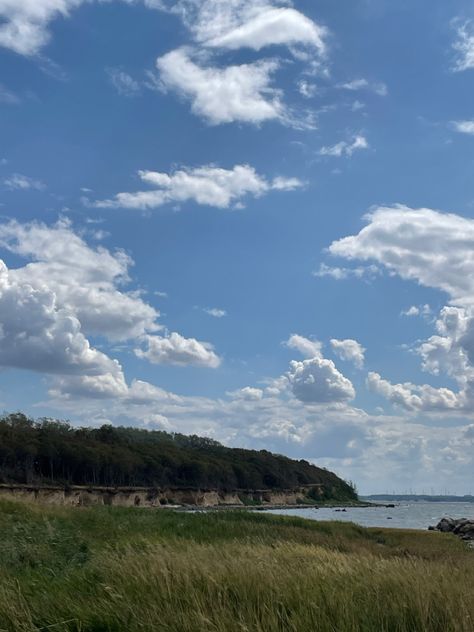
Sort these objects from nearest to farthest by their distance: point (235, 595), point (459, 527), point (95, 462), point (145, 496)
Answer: point (235, 595) → point (459, 527) → point (95, 462) → point (145, 496)

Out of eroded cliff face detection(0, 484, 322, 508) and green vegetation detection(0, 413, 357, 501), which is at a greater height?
green vegetation detection(0, 413, 357, 501)

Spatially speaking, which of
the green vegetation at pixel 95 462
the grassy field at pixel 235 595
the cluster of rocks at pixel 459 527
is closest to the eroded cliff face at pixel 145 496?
the green vegetation at pixel 95 462

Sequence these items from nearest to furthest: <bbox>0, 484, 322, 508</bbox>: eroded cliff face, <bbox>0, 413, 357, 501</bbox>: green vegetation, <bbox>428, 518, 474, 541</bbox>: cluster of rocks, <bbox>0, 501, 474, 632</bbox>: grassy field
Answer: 1. <bbox>0, 501, 474, 632</bbox>: grassy field
2. <bbox>428, 518, 474, 541</bbox>: cluster of rocks
3. <bbox>0, 484, 322, 508</bbox>: eroded cliff face
4. <bbox>0, 413, 357, 501</bbox>: green vegetation

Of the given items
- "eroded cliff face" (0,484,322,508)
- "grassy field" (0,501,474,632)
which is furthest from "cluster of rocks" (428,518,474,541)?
"grassy field" (0,501,474,632)

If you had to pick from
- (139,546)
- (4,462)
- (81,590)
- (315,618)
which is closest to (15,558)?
(139,546)

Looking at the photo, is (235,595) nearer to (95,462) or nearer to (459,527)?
(459,527)

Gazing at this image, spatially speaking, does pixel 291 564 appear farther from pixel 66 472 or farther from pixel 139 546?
pixel 66 472

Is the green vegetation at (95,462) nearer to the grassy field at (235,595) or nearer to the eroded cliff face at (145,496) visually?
the eroded cliff face at (145,496)

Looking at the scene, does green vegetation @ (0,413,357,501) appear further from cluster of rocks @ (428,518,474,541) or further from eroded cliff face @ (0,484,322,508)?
cluster of rocks @ (428,518,474,541)

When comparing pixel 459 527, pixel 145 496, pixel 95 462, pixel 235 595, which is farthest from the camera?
pixel 145 496

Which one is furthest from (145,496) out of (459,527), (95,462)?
(459,527)

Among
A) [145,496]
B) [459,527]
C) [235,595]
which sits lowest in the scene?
[145,496]

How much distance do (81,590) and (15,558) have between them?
16.1 feet

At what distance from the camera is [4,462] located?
12769 centimetres
